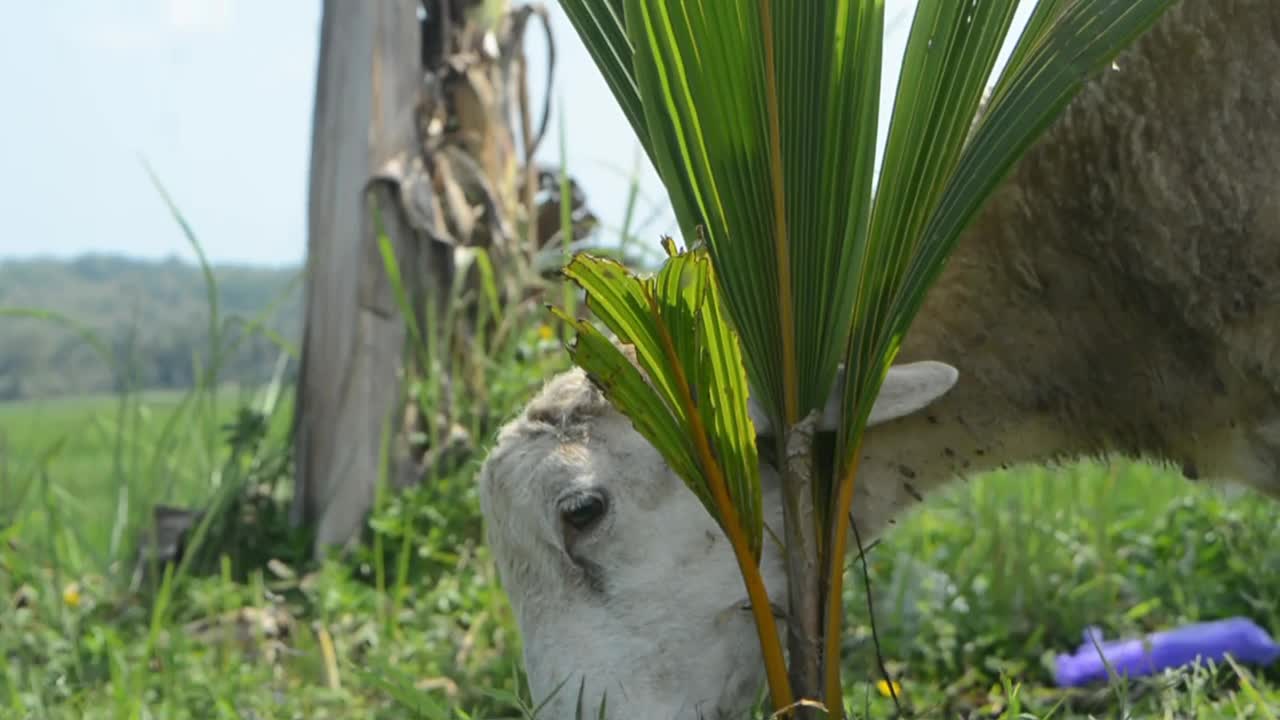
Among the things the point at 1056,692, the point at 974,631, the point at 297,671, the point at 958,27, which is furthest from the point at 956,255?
the point at 297,671

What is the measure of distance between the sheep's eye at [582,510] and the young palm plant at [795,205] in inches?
16.9

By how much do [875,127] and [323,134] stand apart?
146 inches

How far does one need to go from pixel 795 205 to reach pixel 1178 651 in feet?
7.75

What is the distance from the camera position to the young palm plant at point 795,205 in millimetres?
2041

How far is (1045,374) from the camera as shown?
9.41ft

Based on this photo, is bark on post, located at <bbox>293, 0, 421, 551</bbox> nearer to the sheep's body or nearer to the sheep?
the sheep

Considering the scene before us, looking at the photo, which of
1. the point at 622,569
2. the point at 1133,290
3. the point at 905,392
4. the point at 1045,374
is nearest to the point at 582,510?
the point at 622,569

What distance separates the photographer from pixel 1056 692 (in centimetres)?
377

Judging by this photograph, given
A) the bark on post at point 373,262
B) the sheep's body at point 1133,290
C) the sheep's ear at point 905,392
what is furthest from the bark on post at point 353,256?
the sheep's ear at point 905,392

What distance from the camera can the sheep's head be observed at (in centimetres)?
254

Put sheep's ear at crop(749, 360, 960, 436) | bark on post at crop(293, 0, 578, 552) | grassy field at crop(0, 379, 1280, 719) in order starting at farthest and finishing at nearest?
bark on post at crop(293, 0, 578, 552) < grassy field at crop(0, 379, 1280, 719) < sheep's ear at crop(749, 360, 960, 436)

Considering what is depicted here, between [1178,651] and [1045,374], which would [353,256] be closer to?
[1045,374]

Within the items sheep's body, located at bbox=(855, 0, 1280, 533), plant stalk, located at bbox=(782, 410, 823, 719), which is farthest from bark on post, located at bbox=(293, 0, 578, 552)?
plant stalk, located at bbox=(782, 410, 823, 719)

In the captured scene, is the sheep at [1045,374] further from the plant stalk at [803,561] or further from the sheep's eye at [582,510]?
the plant stalk at [803,561]
